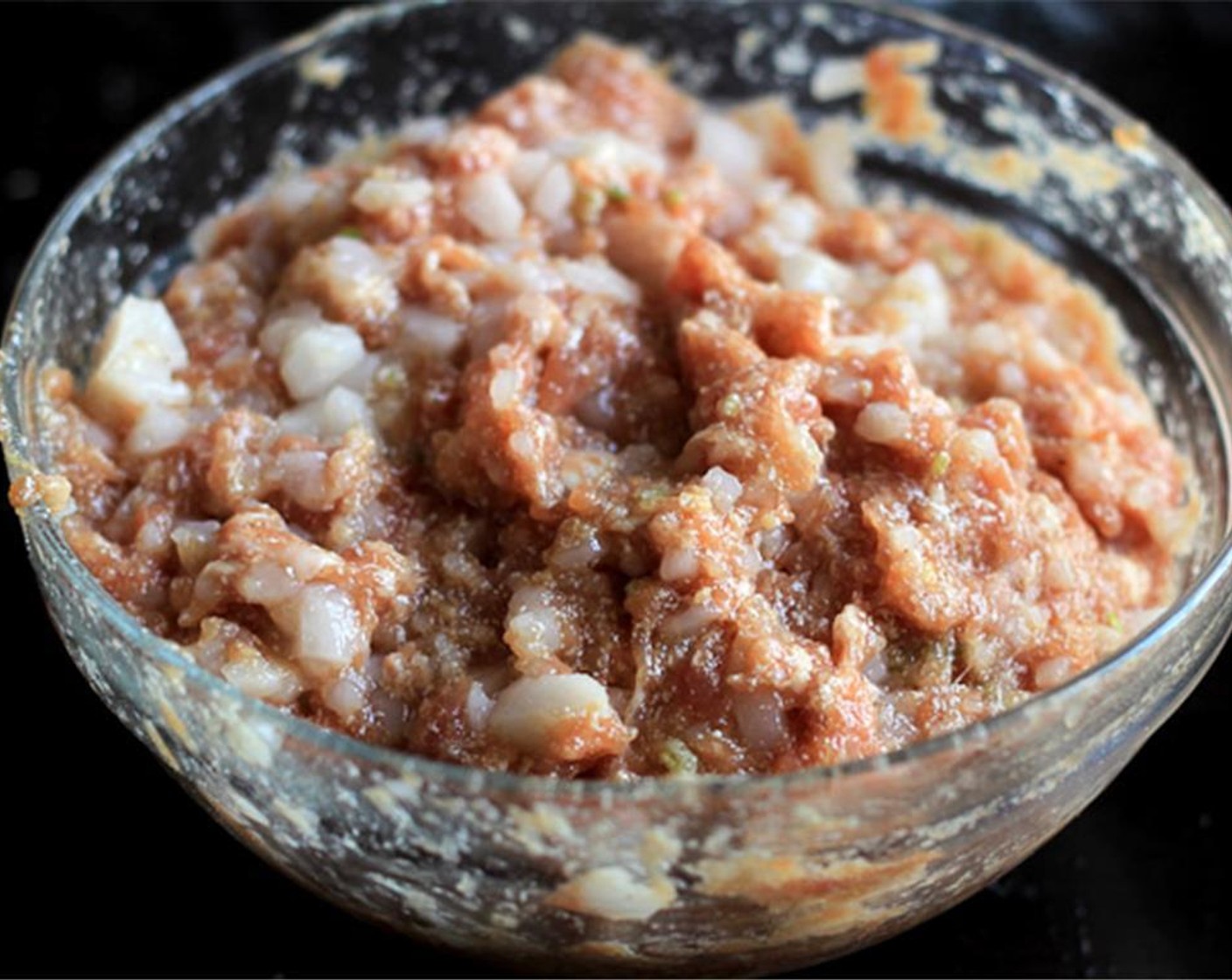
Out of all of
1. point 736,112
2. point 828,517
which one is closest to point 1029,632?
point 828,517

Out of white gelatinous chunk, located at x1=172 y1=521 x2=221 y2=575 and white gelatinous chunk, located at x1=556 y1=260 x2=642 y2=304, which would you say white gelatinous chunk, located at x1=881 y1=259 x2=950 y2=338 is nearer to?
white gelatinous chunk, located at x1=556 y1=260 x2=642 y2=304

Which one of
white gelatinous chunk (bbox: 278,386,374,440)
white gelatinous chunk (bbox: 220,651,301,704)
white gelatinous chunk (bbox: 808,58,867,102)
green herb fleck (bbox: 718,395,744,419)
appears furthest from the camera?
white gelatinous chunk (bbox: 808,58,867,102)

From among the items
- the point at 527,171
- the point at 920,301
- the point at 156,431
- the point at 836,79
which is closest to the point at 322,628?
the point at 156,431

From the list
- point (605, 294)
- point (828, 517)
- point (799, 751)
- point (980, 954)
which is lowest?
point (980, 954)

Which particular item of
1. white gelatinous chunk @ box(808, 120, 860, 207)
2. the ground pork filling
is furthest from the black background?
white gelatinous chunk @ box(808, 120, 860, 207)

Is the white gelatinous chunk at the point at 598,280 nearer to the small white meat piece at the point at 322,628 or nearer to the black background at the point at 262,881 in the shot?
the small white meat piece at the point at 322,628

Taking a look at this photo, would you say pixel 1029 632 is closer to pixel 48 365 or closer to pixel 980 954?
pixel 980 954

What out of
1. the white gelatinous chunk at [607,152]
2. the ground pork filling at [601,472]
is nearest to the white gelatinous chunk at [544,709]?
the ground pork filling at [601,472]
